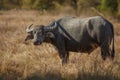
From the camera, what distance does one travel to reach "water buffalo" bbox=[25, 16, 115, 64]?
911 centimetres

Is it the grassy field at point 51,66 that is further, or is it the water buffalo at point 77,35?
the water buffalo at point 77,35

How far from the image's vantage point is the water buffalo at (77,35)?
9109 millimetres

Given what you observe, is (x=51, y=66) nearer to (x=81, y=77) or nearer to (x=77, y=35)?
(x=81, y=77)

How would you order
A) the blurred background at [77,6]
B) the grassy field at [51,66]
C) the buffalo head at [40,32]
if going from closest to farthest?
the grassy field at [51,66] < the buffalo head at [40,32] < the blurred background at [77,6]

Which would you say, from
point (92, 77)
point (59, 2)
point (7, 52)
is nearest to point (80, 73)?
point (92, 77)

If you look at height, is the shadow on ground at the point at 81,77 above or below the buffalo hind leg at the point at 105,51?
above

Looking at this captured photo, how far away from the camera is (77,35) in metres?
9.40

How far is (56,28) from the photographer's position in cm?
948

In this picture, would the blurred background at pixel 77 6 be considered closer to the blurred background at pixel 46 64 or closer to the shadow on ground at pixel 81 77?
the blurred background at pixel 46 64

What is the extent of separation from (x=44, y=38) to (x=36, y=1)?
82.9 ft

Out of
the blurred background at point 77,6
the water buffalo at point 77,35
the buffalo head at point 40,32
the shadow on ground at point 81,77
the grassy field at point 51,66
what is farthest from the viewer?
the blurred background at point 77,6

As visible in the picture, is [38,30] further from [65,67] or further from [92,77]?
[92,77]

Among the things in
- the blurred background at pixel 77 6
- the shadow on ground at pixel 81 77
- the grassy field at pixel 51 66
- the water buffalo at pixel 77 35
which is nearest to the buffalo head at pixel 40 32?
the water buffalo at pixel 77 35

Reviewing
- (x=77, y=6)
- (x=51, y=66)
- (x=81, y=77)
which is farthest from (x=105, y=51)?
(x=77, y=6)
